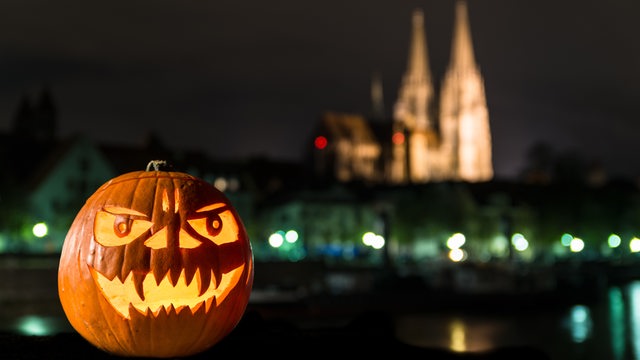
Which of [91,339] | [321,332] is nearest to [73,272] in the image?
[91,339]

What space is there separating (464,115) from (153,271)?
17988cm

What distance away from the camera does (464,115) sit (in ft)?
599

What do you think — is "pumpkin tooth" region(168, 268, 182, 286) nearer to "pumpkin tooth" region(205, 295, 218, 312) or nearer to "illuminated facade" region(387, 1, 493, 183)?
"pumpkin tooth" region(205, 295, 218, 312)

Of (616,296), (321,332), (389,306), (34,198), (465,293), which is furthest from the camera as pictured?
(34,198)

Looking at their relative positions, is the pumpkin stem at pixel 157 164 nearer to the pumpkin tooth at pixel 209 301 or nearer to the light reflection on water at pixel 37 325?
the pumpkin tooth at pixel 209 301

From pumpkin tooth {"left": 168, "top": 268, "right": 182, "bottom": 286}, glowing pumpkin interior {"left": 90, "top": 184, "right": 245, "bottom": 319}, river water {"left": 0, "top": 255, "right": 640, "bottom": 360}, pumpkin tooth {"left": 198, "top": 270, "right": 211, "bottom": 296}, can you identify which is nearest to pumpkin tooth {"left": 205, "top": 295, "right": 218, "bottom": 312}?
glowing pumpkin interior {"left": 90, "top": 184, "right": 245, "bottom": 319}

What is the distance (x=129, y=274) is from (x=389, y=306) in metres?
20.7

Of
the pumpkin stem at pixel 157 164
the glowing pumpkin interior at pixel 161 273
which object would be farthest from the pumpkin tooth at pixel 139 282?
the pumpkin stem at pixel 157 164

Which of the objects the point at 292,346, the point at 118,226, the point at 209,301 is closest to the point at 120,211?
the point at 118,226

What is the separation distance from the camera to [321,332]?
8898 millimetres

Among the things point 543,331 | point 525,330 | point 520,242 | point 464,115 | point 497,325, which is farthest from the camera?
point 464,115

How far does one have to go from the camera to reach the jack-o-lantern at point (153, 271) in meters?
6.90

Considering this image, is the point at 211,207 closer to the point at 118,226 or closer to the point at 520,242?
the point at 118,226

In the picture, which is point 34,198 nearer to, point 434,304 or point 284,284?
point 284,284
